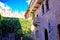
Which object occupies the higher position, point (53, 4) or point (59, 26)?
point (53, 4)

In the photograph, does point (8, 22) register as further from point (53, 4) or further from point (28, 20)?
point (53, 4)

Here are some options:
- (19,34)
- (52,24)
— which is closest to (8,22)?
(19,34)

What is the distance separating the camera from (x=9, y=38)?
17.8m

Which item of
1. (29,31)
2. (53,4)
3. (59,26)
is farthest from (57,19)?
(29,31)

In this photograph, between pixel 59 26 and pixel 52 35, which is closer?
pixel 59 26

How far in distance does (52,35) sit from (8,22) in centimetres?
894

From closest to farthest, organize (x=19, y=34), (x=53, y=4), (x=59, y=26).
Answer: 1. (x=59, y=26)
2. (x=53, y=4)
3. (x=19, y=34)

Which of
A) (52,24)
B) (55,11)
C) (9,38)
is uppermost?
(55,11)

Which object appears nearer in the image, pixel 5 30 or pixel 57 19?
pixel 57 19

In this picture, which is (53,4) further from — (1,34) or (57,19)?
(1,34)

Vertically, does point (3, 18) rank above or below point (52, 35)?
above

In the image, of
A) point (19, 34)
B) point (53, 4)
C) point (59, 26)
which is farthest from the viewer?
point (19, 34)

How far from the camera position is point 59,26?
8156 millimetres

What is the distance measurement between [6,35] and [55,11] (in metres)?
10.5
